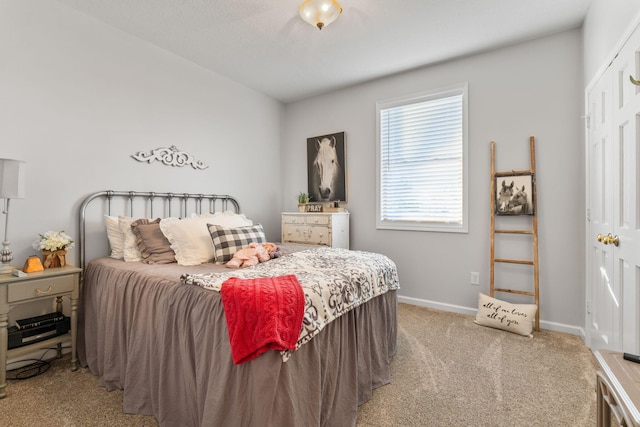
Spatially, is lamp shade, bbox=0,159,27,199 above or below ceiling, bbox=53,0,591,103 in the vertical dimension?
below

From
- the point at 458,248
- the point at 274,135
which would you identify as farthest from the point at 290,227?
the point at 458,248

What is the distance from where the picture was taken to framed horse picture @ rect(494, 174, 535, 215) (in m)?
2.87

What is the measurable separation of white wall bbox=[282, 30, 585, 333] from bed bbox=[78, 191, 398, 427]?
4.49 ft

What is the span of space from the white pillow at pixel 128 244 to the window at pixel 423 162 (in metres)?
2.57

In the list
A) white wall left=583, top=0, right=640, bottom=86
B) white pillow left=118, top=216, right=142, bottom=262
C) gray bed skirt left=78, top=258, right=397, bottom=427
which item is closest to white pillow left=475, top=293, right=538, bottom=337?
gray bed skirt left=78, top=258, right=397, bottom=427

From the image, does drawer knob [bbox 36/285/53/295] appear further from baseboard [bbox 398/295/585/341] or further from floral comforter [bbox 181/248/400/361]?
baseboard [bbox 398/295/585/341]

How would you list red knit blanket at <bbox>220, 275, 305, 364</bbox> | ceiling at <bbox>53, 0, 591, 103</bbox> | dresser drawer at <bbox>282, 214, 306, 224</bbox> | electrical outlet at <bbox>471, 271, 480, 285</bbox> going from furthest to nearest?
dresser drawer at <bbox>282, 214, 306, 224</bbox> < electrical outlet at <bbox>471, 271, 480, 285</bbox> < ceiling at <bbox>53, 0, 591, 103</bbox> < red knit blanket at <bbox>220, 275, 305, 364</bbox>

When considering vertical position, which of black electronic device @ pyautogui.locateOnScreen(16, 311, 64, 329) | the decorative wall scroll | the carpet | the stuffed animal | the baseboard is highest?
the decorative wall scroll

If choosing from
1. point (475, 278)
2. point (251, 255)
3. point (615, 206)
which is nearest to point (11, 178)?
point (251, 255)

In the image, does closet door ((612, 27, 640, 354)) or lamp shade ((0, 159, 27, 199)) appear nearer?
closet door ((612, 27, 640, 354))

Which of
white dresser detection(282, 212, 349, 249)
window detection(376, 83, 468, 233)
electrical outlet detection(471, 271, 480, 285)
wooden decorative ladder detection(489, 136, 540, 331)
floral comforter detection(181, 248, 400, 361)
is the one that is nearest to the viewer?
floral comforter detection(181, 248, 400, 361)

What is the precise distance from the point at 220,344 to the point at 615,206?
242 centimetres

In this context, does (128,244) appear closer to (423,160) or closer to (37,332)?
(37,332)

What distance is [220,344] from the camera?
1311 mm
